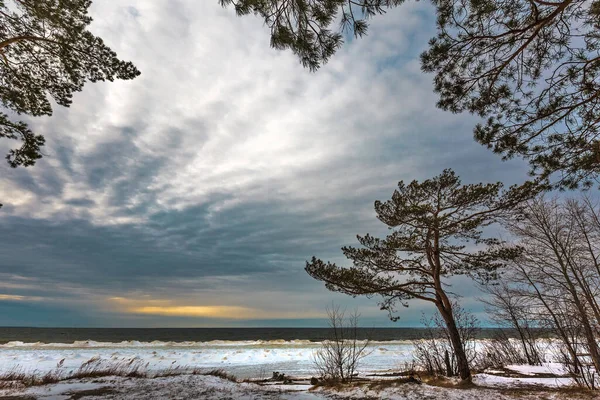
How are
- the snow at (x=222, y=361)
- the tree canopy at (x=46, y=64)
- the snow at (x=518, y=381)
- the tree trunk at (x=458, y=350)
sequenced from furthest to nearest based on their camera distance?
the snow at (x=222, y=361)
the tree trunk at (x=458, y=350)
the snow at (x=518, y=381)
the tree canopy at (x=46, y=64)

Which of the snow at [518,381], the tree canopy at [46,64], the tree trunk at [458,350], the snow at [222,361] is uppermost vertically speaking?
the tree canopy at [46,64]

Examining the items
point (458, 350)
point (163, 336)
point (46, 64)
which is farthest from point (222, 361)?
point (163, 336)

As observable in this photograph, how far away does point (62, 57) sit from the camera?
605cm

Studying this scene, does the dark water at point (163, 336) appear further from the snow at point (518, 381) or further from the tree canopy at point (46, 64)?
the tree canopy at point (46, 64)

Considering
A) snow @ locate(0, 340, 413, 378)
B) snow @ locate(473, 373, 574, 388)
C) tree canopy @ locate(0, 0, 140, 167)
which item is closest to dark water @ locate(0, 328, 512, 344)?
snow @ locate(0, 340, 413, 378)

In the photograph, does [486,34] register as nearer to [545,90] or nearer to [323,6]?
[545,90]

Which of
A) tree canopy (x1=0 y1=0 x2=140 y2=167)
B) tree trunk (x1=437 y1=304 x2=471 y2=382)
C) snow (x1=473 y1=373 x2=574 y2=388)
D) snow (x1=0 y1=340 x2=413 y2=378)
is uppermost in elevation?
tree canopy (x1=0 y1=0 x2=140 y2=167)

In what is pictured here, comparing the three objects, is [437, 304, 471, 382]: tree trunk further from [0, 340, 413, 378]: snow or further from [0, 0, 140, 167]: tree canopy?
[0, 0, 140, 167]: tree canopy

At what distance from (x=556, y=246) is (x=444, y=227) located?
6.97m

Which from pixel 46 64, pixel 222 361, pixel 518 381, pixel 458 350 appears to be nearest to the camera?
pixel 46 64

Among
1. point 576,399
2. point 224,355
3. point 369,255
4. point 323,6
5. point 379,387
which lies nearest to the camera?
point 323,6

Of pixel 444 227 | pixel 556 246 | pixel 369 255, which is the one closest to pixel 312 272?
pixel 369 255

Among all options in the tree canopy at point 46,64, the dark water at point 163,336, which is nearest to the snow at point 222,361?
the dark water at point 163,336

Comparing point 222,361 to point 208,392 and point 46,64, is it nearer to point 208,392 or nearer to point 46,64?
point 208,392
